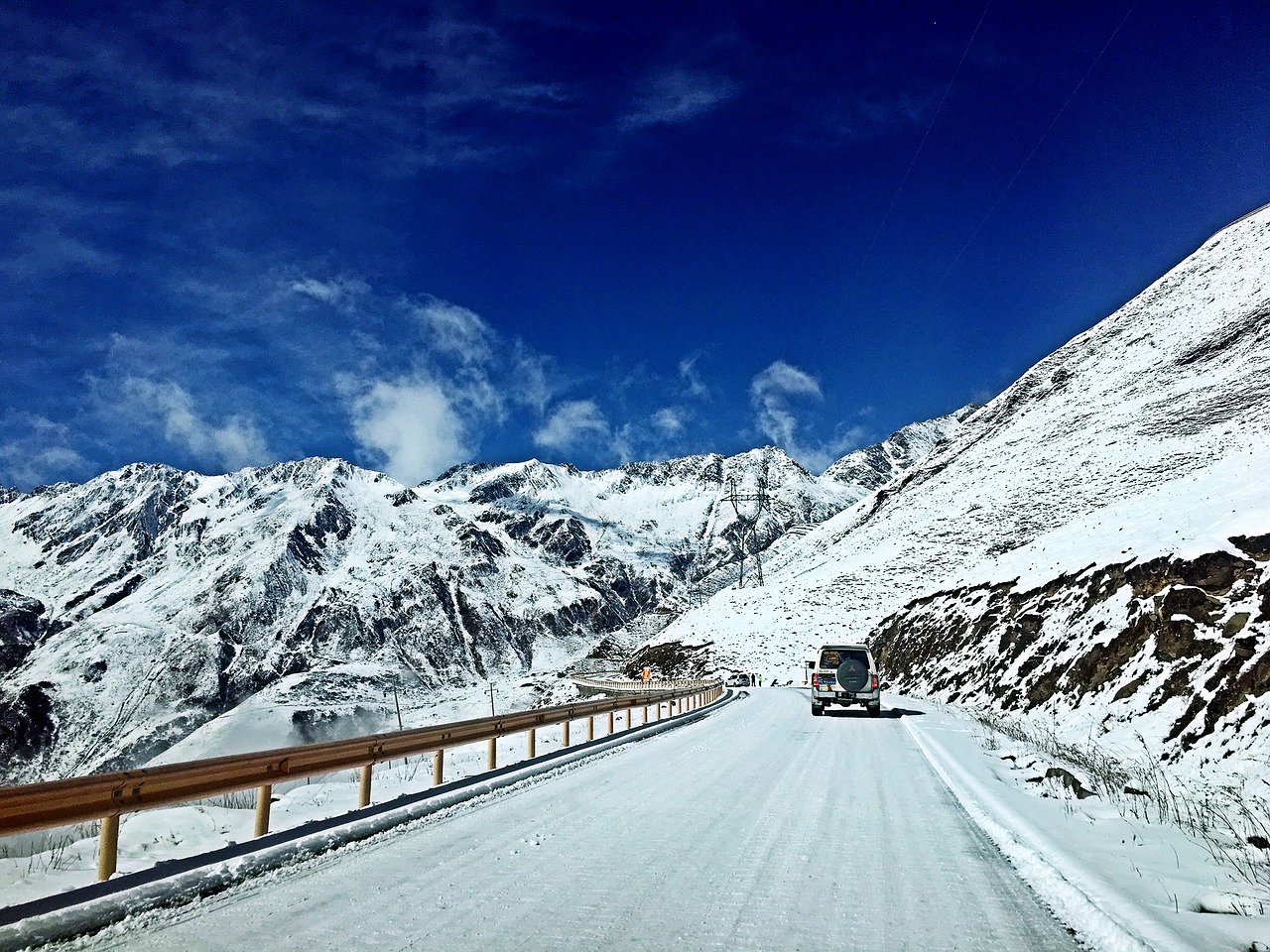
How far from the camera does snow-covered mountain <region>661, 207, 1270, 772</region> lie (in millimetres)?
14203

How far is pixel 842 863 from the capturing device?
248 inches

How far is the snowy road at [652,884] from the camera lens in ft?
15.1

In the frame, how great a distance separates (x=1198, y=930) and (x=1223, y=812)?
16.7ft

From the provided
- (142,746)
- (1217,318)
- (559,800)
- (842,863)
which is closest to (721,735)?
(559,800)

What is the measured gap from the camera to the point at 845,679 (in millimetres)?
22219

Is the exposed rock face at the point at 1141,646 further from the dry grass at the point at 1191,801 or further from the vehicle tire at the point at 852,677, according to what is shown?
the vehicle tire at the point at 852,677

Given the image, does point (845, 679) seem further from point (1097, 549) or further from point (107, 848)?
point (107, 848)

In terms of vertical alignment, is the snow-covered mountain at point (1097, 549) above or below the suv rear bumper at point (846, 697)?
above

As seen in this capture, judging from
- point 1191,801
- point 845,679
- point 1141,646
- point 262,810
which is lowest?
point 1191,801

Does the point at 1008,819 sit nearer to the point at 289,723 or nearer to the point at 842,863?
the point at 842,863

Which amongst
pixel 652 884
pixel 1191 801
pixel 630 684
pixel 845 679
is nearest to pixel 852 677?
pixel 845 679

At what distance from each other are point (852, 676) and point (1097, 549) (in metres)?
9.75

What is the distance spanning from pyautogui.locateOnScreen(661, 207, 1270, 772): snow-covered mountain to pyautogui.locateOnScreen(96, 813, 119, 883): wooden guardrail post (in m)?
13.1

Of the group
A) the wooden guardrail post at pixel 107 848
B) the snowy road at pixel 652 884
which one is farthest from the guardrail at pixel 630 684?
the wooden guardrail post at pixel 107 848
